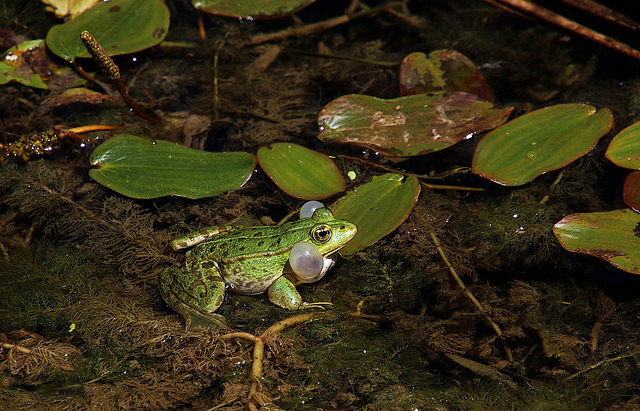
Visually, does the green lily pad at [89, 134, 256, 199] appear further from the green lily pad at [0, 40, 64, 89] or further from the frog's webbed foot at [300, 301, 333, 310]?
the green lily pad at [0, 40, 64, 89]

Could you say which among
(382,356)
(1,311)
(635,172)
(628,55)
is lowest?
(382,356)

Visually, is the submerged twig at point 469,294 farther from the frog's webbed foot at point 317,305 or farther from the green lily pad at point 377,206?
the frog's webbed foot at point 317,305

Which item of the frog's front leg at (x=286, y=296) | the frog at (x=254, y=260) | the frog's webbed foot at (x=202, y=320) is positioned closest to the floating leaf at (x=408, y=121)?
the frog at (x=254, y=260)

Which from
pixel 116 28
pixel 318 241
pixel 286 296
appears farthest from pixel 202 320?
pixel 116 28

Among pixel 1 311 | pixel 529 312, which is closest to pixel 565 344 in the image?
pixel 529 312

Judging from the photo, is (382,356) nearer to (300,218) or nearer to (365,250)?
(365,250)

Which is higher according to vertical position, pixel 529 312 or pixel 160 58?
pixel 160 58

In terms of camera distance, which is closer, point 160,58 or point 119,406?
point 119,406

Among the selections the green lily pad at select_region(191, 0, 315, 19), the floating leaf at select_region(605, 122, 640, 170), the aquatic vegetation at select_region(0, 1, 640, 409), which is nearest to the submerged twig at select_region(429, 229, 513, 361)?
the aquatic vegetation at select_region(0, 1, 640, 409)

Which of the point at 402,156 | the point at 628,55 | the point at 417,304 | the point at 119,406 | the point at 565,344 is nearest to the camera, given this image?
the point at 119,406
